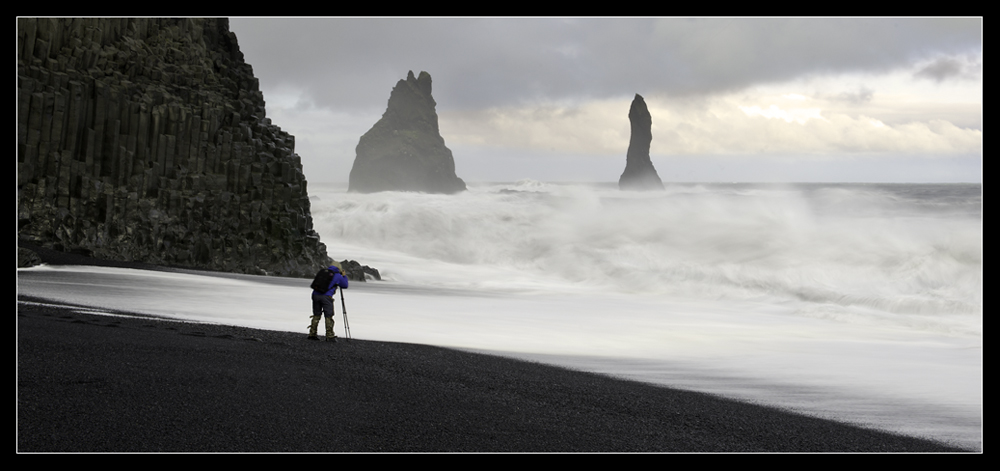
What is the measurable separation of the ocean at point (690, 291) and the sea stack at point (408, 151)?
783 centimetres

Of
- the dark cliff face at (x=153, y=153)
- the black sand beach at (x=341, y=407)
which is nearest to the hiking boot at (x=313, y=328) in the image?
the black sand beach at (x=341, y=407)

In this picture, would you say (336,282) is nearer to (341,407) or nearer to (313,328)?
(313,328)

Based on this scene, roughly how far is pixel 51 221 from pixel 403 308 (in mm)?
7156

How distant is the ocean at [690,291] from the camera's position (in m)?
6.32

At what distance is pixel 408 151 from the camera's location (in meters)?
38.6

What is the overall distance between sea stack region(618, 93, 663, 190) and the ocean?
0.98 metres

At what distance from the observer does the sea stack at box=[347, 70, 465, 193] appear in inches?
1270

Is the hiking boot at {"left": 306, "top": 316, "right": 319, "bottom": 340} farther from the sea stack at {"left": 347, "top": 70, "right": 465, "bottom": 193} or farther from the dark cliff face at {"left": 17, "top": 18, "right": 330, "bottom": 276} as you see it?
the sea stack at {"left": 347, "top": 70, "right": 465, "bottom": 193}

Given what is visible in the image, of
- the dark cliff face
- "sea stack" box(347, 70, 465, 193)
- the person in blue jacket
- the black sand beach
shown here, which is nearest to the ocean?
the black sand beach

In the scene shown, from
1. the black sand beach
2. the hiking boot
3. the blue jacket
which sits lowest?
the black sand beach

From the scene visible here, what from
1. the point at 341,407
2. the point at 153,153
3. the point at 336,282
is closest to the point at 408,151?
the point at 153,153

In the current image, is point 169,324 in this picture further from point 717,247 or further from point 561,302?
point 717,247

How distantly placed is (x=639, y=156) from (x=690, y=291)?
5.51 meters
